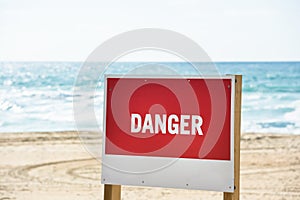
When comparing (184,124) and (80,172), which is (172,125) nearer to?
(184,124)

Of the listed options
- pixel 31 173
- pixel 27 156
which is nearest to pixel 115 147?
pixel 31 173

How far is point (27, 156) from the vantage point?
20.0 feet

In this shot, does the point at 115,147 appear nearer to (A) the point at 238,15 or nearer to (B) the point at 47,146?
(B) the point at 47,146

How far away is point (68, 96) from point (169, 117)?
42.0 feet

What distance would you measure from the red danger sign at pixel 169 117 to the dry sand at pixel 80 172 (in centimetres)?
250

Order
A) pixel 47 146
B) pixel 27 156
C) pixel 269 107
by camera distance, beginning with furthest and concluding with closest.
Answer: pixel 269 107, pixel 47 146, pixel 27 156

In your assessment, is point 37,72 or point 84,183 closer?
point 84,183

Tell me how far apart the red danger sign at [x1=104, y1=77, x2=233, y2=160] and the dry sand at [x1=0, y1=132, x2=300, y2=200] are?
98.3 inches

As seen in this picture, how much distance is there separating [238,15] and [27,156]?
12.3 metres

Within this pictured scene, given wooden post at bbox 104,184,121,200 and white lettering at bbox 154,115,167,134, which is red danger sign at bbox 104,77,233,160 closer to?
white lettering at bbox 154,115,167,134

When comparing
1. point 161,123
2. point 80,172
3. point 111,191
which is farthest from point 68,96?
point 161,123

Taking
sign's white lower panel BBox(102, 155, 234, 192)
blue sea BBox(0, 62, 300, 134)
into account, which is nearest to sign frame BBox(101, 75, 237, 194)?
sign's white lower panel BBox(102, 155, 234, 192)

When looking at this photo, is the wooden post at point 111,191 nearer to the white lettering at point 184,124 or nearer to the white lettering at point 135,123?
the white lettering at point 135,123

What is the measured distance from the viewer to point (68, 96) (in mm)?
14438
